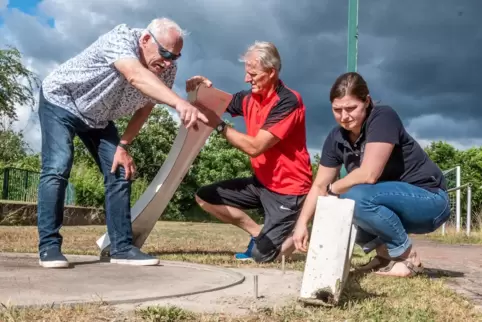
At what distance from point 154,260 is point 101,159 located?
0.85 metres

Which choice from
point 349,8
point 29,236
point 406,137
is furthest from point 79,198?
point 406,137

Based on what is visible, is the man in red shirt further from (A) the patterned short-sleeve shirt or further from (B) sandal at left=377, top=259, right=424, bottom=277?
(B) sandal at left=377, top=259, right=424, bottom=277

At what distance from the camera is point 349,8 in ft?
24.0

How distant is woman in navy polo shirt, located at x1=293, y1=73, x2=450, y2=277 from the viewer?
12.1 ft

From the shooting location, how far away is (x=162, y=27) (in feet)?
13.3

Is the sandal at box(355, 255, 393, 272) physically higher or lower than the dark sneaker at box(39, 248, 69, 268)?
higher

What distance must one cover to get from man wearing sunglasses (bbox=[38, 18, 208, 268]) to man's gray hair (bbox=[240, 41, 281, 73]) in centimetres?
81

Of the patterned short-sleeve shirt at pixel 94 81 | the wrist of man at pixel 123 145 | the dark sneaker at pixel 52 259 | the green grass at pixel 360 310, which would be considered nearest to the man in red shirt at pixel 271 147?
the wrist of man at pixel 123 145

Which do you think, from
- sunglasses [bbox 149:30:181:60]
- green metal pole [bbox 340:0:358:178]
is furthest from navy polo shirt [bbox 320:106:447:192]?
green metal pole [bbox 340:0:358:178]

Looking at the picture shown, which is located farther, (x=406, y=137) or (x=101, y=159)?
(x=101, y=159)

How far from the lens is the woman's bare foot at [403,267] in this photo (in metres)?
4.08

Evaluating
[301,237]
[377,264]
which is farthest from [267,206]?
[301,237]

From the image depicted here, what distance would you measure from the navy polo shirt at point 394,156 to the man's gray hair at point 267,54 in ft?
3.32

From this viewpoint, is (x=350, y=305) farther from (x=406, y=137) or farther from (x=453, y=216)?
(x=453, y=216)
